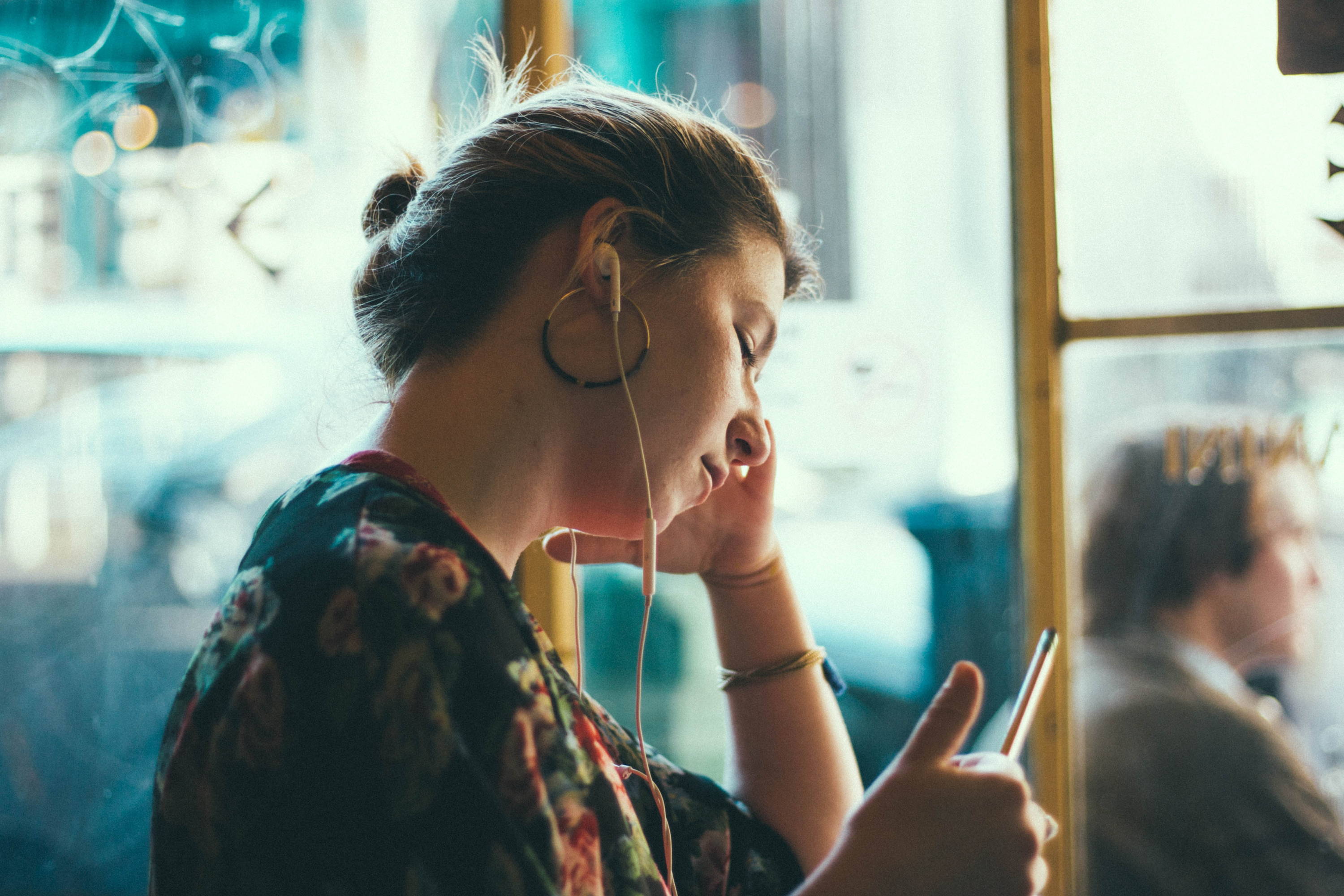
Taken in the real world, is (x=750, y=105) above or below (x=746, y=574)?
above

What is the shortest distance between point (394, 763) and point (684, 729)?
1.13m

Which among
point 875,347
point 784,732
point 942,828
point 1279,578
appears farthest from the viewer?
point 875,347

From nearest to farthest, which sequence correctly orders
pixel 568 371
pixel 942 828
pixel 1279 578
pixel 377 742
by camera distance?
pixel 377 742
pixel 942 828
pixel 568 371
pixel 1279 578

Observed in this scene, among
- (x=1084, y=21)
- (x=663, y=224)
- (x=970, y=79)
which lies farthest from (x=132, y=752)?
(x=1084, y=21)

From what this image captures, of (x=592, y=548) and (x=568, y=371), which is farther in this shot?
(x=592, y=548)

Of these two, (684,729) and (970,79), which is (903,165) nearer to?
(970,79)

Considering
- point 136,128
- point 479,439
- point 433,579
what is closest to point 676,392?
point 479,439

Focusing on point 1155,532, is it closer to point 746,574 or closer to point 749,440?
point 746,574

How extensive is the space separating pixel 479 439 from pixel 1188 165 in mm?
1206

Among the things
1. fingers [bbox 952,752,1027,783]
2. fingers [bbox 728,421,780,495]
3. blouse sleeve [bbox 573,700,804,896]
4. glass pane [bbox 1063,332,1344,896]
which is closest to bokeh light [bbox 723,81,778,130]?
glass pane [bbox 1063,332,1344,896]

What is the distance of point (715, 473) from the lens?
87cm

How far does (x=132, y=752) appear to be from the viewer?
60.1 inches

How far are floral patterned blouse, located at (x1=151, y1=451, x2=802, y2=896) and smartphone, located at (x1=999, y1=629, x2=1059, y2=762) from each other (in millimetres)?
326

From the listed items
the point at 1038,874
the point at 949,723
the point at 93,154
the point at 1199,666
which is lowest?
the point at 1199,666
